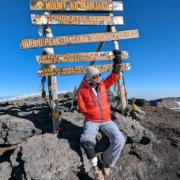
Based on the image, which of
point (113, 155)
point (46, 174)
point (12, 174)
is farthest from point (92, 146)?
point (12, 174)

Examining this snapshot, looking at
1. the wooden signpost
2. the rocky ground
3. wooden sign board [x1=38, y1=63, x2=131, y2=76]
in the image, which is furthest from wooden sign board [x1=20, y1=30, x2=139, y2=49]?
the rocky ground

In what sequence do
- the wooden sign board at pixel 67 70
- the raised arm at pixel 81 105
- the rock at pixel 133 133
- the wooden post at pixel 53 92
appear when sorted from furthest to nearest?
the wooden sign board at pixel 67 70 → the wooden post at pixel 53 92 → the rock at pixel 133 133 → the raised arm at pixel 81 105

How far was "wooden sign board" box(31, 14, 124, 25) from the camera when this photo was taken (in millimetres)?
10910

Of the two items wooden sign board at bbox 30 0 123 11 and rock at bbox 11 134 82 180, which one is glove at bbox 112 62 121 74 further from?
wooden sign board at bbox 30 0 123 11

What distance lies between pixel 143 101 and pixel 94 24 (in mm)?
6377

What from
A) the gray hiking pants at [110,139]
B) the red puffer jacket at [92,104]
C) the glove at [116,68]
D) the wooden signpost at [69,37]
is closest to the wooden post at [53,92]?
the wooden signpost at [69,37]

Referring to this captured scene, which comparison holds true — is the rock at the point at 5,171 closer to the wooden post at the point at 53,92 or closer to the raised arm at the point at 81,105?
the wooden post at the point at 53,92

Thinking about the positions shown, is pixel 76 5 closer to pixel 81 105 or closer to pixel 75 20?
pixel 75 20

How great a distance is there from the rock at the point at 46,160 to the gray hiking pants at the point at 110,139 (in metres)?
0.60

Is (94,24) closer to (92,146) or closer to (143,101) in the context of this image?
(92,146)

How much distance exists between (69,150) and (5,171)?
1.77 metres

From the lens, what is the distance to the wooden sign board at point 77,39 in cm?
1077

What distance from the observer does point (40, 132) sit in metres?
11.1

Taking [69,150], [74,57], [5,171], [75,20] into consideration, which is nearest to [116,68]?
[74,57]
